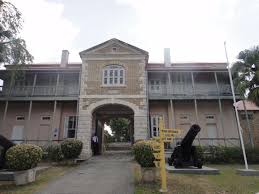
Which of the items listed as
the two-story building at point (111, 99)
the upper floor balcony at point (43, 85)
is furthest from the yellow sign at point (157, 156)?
the upper floor balcony at point (43, 85)

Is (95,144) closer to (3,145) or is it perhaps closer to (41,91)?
(41,91)

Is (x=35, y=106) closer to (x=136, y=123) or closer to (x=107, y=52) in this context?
(x=107, y=52)

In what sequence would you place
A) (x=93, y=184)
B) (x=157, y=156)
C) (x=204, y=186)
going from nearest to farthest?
1. (x=157, y=156)
2. (x=204, y=186)
3. (x=93, y=184)

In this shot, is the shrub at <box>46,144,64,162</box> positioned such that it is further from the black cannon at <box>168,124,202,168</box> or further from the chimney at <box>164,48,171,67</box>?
the chimney at <box>164,48,171,67</box>

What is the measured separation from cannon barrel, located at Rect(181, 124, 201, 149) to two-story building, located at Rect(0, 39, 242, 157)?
21.4 ft

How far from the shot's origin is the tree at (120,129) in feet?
135

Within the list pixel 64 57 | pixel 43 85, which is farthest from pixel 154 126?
pixel 64 57

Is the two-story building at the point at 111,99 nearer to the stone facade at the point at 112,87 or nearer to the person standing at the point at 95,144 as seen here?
the stone facade at the point at 112,87

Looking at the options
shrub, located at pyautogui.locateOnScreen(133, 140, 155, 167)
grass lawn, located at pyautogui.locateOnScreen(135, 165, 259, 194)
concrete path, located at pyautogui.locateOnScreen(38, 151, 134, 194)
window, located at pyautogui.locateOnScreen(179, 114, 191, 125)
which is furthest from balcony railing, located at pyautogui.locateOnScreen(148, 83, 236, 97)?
shrub, located at pyautogui.locateOnScreen(133, 140, 155, 167)

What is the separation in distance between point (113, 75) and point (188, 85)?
6.80 meters

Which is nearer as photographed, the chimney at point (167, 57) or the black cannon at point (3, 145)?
the black cannon at point (3, 145)

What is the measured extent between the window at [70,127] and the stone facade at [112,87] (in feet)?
5.70

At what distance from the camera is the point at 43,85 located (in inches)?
729

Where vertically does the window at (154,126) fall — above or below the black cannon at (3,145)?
above
